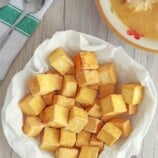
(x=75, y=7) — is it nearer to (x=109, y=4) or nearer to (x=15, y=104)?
(x=109, y=4)

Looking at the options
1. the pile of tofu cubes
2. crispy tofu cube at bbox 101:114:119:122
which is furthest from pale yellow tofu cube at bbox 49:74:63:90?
crispy tofu cube at bbox 101:114:119:122

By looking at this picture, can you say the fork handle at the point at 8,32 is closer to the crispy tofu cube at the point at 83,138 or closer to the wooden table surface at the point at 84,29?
the wooden table surface at the point at 84,29

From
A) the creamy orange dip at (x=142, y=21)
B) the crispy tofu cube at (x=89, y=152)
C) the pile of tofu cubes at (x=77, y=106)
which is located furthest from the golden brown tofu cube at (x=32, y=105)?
the creamy orange dip at (x=142, y=21)

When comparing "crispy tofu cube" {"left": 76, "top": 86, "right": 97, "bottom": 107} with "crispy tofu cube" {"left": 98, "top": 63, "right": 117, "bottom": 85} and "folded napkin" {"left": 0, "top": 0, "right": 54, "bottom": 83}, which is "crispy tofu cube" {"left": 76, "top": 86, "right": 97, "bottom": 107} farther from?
"folded napkin" {"left": 0, "top": 0, "right": 54, "bottom": 83}

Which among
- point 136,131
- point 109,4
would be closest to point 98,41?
point 109,4

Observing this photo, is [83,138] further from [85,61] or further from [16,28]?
[16,28]
